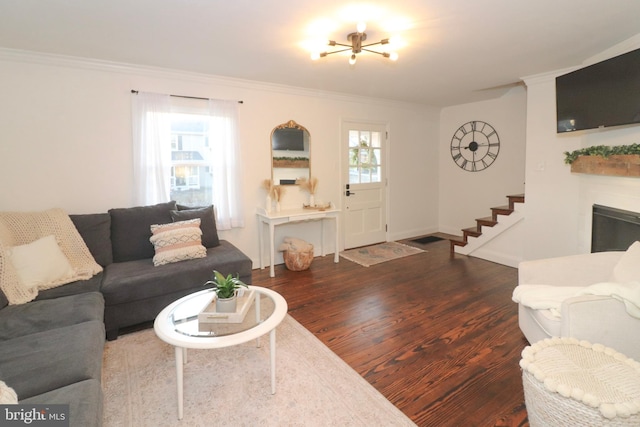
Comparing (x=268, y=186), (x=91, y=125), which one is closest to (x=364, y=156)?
(x=268, y=186)

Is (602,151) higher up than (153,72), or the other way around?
(153,72)

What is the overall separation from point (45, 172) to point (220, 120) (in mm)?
1758

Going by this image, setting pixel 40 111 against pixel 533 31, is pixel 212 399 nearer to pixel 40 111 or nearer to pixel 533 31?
pixel 40 111

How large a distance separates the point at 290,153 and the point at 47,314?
310 centimetres

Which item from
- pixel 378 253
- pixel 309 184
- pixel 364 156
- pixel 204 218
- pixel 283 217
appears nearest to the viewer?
pixel 204 218

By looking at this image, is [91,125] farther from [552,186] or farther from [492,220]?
[552,186]

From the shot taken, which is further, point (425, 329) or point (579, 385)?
point (425, 329)

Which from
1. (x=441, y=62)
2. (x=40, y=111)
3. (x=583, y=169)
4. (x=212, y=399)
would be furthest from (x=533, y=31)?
(x=40, y=111)

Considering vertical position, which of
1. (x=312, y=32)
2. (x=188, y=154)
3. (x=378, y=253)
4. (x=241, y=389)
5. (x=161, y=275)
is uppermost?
(x=312, y=32)

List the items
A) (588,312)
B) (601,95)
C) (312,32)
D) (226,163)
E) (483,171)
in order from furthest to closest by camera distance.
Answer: (483,171)
(226,163)
(601,95)
(312,32)
(588,312)

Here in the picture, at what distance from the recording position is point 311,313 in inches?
114

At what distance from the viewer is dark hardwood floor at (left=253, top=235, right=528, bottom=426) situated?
181cm

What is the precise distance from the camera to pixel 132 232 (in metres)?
3.08

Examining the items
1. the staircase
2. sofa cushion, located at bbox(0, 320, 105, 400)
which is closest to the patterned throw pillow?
sofa cushion, located at bbox(0, 320, 105, 400)
